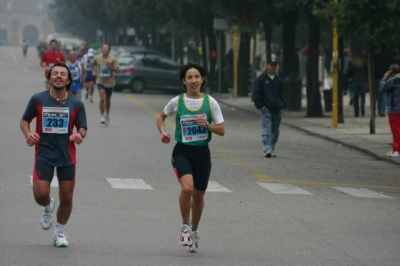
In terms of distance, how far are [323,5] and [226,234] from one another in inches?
627

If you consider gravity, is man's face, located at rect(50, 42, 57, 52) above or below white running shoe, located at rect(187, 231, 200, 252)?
above

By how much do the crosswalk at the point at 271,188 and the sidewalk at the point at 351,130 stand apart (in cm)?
443

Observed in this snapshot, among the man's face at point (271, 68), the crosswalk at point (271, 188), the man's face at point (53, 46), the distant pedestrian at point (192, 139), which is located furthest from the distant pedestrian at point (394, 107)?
the man's face at point (53, 46)

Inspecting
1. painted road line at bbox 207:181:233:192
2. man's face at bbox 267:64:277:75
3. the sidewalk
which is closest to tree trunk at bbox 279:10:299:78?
the sidewalk

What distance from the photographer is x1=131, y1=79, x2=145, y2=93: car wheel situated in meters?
47.1

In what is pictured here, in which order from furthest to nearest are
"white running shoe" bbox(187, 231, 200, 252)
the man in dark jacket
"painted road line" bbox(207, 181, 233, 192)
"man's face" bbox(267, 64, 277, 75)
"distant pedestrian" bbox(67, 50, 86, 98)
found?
"distant pedestrian" bbox(67, 50, 86, 98)
the man in dark jacket
"man's face" bbox(267, 64, 277, 75)
"painted road line" bbox(207, 181, 233, 192)
"white running shoe" bbox(187, 231, 200, 252)

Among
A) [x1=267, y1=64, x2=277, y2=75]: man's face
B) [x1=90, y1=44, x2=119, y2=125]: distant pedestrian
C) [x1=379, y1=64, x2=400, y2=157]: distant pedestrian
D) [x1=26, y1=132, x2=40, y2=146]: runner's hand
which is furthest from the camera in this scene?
[x1=90, y1=44, x2=119, y2=125]: distant pedestrian

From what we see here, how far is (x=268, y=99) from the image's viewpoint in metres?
20.5

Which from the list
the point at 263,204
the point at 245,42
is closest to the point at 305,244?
the point at 263,204

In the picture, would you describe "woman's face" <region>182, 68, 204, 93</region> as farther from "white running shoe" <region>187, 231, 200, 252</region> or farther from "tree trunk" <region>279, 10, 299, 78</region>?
"tree trunk" <region>279, 10, 299, 78</region>

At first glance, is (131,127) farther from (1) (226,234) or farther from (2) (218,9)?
(1) (226,234)

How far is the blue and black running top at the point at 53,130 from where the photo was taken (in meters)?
10.4

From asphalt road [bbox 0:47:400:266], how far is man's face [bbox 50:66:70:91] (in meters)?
1.35

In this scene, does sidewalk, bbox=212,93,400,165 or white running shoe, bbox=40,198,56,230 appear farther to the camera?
sidewalk, bbox=212,93,400,165
